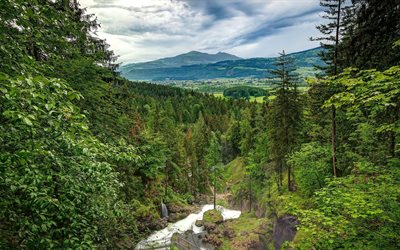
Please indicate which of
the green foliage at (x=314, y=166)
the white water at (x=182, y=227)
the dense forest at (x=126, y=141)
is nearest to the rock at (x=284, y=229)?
the dense forest at (x=126, y=141)

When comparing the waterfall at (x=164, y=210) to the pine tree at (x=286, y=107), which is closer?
the pine tree at (x=286, y=107)

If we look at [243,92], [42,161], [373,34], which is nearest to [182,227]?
[373,34]

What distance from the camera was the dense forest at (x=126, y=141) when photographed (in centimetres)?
400

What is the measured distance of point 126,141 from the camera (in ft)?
52.0

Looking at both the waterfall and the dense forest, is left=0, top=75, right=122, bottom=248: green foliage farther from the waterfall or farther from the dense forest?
the waterfall

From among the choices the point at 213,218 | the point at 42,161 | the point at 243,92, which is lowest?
the point at 213,218

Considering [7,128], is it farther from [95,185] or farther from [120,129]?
[120,129]

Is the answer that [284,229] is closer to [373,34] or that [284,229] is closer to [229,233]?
[229,233]

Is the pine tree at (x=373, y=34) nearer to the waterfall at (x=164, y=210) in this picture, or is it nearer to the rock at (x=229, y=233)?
the rock at (x=229, y=233)

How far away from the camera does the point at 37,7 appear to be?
594cm

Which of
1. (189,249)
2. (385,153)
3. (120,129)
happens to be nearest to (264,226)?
(189,249)

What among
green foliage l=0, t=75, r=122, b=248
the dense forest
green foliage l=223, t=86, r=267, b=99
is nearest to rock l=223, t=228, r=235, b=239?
the dense forest

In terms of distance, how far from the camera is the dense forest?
13.1 ft

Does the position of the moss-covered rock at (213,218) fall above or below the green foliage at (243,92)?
below
